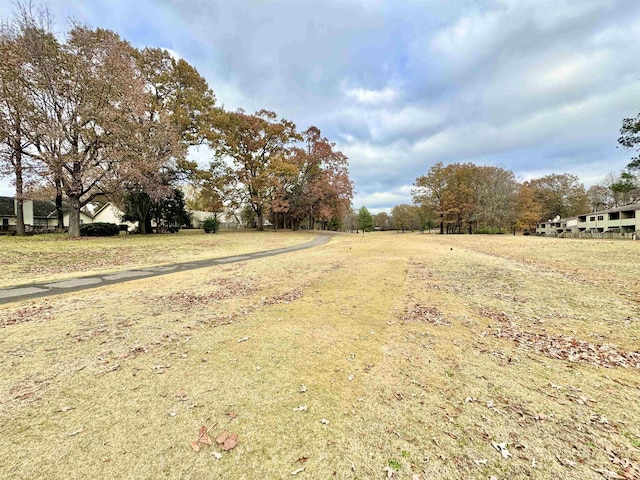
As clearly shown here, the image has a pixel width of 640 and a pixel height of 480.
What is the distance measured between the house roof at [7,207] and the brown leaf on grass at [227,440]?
161 ft

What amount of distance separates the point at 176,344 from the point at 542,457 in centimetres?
448

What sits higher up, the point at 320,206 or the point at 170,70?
the point at 170,70

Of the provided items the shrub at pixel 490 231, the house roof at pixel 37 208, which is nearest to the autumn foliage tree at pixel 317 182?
the shrub at pixel 490 231

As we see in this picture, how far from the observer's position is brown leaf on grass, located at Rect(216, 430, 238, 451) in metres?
2.28

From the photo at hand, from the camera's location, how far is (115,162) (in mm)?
18750

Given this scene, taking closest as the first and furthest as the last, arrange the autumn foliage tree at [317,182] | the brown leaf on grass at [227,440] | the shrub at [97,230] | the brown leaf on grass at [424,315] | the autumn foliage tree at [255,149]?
the brown leaf on grass at [227,440], the brown leaf on grass at [424,315], the shrub at [97,230], the autumn foliage tree at [255,149], the autumn foliage tree at [317,182]

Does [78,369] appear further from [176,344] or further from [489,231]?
[489,231]

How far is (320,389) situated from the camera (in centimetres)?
312

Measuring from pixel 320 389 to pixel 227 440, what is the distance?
1116 mm

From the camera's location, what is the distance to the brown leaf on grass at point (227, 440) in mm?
2283

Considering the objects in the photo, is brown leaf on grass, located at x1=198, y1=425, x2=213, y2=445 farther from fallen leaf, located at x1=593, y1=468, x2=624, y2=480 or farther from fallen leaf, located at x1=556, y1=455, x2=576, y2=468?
fallen leaf, located at x1=593, y1=468, x2=624, y2=480

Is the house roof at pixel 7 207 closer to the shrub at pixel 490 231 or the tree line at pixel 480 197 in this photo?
the tree line at pixel 480 197

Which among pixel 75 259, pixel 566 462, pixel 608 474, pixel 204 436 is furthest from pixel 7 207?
pixel 608 474

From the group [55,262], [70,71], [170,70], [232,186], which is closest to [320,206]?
[232,186]
